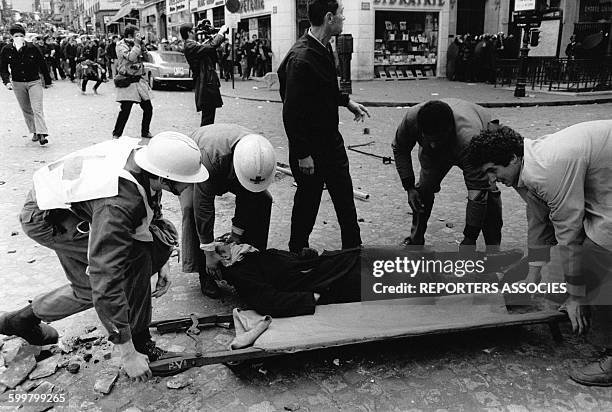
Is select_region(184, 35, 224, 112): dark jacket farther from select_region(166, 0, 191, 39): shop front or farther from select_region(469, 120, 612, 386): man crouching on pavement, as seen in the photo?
select_region(166, 0, 191, 39): shop front

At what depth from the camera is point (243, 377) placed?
306 centimetres

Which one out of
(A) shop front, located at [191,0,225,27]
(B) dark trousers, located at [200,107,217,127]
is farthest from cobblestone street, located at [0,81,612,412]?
(A) shop front, located at [191,0,225,27]

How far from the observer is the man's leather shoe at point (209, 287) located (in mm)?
4039

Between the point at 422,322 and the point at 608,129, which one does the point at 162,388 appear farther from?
the point at 608,129

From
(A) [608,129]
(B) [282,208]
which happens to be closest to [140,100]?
(B) [282,208]

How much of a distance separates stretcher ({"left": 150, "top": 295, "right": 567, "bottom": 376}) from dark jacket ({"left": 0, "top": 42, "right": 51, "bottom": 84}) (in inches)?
284

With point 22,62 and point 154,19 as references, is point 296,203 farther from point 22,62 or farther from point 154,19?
point 154,19

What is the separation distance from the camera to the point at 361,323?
3.15m

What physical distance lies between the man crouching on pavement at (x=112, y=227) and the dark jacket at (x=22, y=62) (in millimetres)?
7150

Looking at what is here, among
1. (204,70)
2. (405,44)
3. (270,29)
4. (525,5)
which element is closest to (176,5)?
(270,29)

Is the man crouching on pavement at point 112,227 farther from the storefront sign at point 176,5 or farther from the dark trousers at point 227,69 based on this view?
the storefront sign at point 176,5

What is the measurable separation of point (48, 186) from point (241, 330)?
129cm

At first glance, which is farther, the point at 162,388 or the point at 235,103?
the point at 235,103

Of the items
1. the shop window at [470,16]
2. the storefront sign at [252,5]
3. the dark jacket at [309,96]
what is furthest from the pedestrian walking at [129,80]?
the shop window at [470,16]
